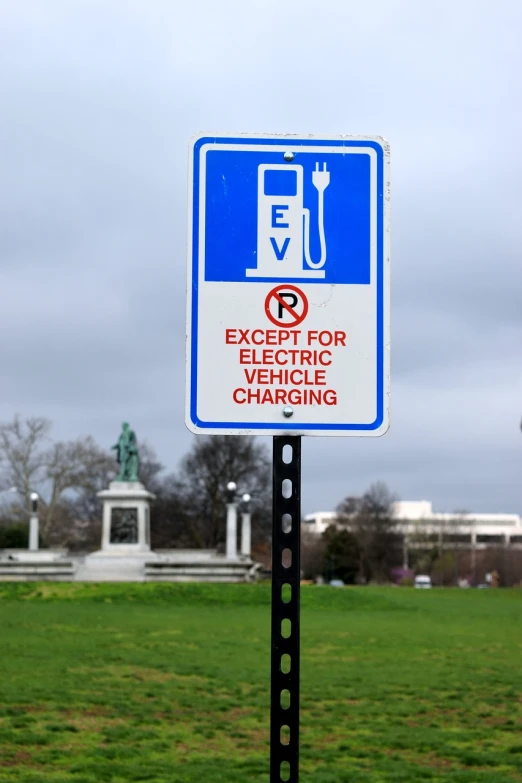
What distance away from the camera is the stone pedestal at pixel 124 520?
50156mm

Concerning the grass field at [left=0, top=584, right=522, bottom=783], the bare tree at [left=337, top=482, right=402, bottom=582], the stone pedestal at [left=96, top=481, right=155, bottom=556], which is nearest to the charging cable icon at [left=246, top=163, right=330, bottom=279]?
the grass field at [left=0, top=584, right=522, bottom=783]

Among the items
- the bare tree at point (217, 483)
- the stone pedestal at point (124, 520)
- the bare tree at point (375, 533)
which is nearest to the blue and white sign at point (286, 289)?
the stone pedestal at point (124, 520)

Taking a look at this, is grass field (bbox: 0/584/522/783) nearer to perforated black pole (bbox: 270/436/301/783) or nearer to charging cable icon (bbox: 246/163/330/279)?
perforated black pole (bbox: 270/436/301/783)

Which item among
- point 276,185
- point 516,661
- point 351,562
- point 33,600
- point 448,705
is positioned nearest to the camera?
point 276,185

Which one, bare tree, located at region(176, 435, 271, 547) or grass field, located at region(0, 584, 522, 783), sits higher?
bare tree, located at region(176, 435, 271, 547)

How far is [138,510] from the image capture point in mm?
50500

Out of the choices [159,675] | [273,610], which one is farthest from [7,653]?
[273,610]

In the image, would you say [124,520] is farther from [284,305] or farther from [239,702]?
[284,305]

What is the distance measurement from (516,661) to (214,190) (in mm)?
15622

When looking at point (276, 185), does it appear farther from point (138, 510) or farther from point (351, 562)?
point (351, 562)

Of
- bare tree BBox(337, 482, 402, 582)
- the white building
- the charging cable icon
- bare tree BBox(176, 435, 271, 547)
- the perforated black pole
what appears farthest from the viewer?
the white building

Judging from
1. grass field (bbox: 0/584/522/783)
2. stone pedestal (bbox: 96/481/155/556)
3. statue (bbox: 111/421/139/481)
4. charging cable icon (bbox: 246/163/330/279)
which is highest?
statue (bbox: 111/421/139/481)

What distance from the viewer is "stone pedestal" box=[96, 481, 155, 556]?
5016cm

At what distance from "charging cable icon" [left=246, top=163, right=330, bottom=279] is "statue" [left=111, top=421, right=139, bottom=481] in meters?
50.1
